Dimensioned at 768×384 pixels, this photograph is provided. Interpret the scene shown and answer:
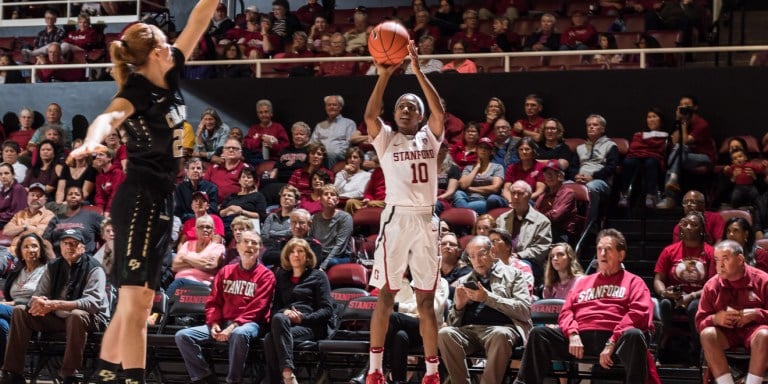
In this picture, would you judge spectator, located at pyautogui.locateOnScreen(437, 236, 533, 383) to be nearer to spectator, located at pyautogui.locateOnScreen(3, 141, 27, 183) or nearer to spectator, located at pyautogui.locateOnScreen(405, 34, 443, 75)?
spectator, located at pyautogui.locateOnScreen(405, 34, 443, 75)

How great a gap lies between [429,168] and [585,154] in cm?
447

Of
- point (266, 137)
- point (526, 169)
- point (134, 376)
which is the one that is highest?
point (266, 137)

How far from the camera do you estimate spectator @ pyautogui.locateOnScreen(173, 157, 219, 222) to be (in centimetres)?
1077

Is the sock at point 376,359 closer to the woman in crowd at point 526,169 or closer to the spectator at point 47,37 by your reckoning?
the woman in crowd at point 526,169

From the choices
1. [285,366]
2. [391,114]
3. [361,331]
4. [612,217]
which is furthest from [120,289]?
[391,114]

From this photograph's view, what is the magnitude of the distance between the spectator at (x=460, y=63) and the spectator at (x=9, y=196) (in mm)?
5027

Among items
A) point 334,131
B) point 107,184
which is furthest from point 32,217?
point 334,131

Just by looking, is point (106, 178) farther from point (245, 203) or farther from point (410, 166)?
point (410, 166)

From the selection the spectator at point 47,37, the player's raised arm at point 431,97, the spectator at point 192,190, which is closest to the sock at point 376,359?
the player's raised arm at point 431,97

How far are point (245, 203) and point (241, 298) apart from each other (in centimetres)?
246

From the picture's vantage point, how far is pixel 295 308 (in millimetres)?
8266

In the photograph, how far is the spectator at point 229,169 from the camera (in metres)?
11.4

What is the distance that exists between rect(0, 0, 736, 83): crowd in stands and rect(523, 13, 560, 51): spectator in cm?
1

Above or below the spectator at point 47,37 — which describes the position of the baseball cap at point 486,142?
below
